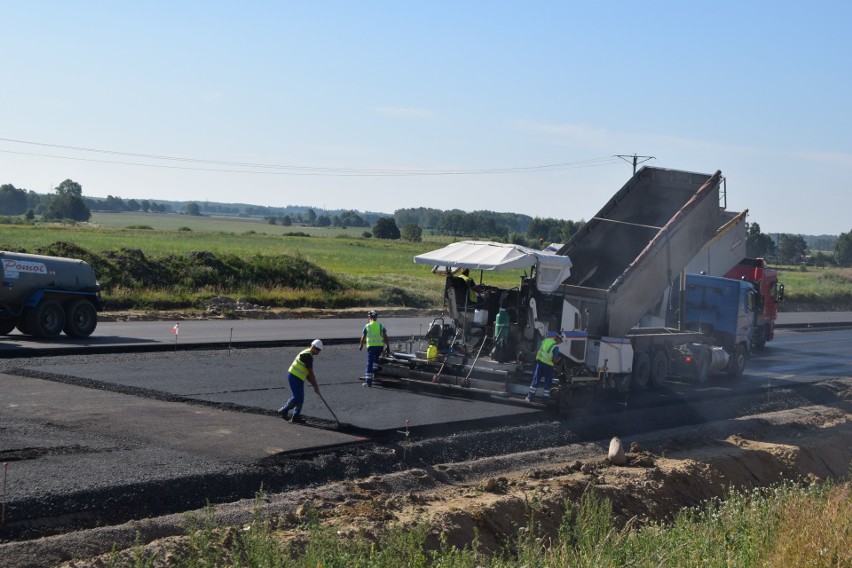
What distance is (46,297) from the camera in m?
22.3

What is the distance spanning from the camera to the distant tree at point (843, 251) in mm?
125062

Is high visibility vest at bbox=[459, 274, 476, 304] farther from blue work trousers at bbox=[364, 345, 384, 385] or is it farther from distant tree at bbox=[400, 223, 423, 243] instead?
distant tree at bbox=[400, 223, 423, 243]

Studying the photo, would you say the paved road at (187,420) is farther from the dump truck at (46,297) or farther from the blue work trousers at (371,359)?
the dump truck at (46,297)

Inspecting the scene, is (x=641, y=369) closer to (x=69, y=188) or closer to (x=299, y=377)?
(x=299, y=377)

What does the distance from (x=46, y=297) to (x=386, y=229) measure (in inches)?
2381

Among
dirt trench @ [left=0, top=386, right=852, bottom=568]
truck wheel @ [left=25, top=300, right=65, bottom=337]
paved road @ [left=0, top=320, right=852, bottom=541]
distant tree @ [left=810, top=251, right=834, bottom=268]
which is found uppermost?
distant tree @ [left=810, top=251, right=834, bottom=268]

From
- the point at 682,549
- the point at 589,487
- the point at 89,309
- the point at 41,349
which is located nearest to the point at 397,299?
the point at 89,309

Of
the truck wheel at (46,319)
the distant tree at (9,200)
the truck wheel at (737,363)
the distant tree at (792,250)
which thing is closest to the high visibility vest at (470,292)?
the truck wheel at (737,363)

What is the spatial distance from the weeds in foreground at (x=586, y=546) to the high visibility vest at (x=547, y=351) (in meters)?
6.19

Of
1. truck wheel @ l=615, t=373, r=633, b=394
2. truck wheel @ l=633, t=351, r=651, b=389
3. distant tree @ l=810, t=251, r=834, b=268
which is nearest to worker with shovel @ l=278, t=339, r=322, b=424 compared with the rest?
truck wheel @ l=615, t=373, r=633, b=394

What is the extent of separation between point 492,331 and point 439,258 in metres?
1.65

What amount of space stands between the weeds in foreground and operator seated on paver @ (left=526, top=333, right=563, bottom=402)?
622 cm

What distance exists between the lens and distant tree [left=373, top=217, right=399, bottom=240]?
8119 cm

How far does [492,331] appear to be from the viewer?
57.7 feet
